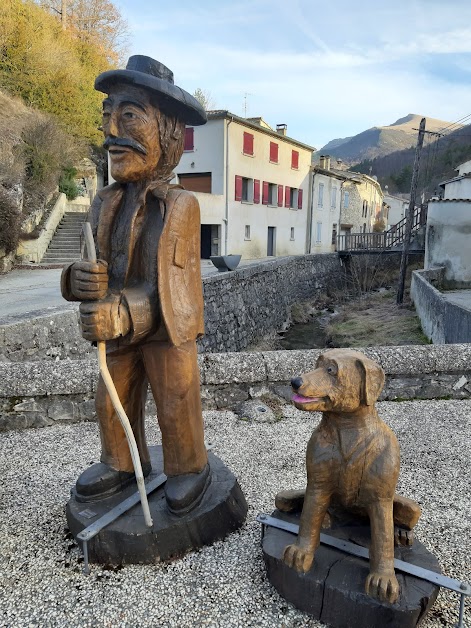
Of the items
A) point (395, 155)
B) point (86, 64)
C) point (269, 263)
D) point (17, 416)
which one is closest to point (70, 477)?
point (17, 416)

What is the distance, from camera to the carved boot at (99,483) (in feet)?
8.50

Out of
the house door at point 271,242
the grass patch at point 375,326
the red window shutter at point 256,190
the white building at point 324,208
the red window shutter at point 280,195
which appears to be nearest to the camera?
the grass patch at point 375,326

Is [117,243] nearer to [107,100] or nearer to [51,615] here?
[107,100]

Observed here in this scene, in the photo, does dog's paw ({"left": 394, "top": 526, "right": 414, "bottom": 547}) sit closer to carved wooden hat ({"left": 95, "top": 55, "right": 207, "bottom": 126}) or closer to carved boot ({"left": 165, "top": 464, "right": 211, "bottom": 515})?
carved boot ({"left": 165, "top": 464, "right": 211, "bottom": 515})

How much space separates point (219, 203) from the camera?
69.2ft

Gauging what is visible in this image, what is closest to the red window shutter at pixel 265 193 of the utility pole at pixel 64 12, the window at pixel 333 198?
the window at pixel 333 198

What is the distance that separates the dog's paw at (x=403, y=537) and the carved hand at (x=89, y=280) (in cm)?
183

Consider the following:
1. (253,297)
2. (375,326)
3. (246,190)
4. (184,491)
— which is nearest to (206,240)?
(246,190)

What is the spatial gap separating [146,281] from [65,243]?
16.2m

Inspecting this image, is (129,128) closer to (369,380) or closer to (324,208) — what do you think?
(369,380)

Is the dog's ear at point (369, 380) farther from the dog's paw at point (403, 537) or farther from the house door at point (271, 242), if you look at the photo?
the house door at point (271, 242)

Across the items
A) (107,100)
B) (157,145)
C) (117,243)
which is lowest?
(117,243)

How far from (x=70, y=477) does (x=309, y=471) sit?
199 cm

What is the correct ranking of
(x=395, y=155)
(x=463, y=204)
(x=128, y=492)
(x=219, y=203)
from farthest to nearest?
1. (x=395, y=155)
2. (x=219, y=203)
3. (x=463, y=204)
4. (x=128, y=492)
